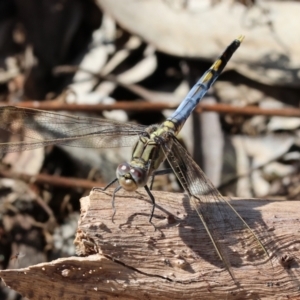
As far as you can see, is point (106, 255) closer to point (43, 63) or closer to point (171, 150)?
point (171, 150)

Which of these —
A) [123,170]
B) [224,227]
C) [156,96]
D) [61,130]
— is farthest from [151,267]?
[156,96]

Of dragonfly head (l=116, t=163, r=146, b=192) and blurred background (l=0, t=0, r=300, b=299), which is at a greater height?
blurred background (l=0, t=0, r=300, b=299)

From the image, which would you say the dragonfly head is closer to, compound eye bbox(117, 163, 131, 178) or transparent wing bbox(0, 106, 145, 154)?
compound eye bbox(117, 163, 131, 178)

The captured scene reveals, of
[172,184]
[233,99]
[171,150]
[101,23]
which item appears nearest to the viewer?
[171,150]

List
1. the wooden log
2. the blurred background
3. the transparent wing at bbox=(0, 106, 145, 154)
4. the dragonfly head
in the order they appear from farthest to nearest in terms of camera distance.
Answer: the blurred background < the transparent wing at bbox=(0, 106, 145, 154) < the dragonfly head < the wooden log

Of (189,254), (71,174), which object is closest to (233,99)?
(71,174)

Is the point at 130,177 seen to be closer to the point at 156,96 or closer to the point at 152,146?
the point at 152,146

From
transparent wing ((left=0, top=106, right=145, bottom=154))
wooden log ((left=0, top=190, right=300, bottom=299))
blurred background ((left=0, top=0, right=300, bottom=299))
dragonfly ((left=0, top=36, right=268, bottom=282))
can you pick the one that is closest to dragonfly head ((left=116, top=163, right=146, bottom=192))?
dragonfly ((left=0, top=36, right=268, bottom=282))
